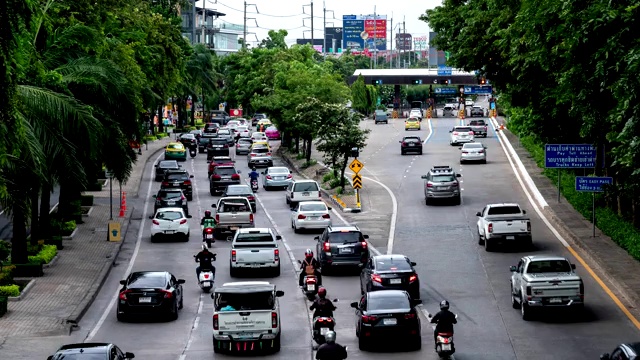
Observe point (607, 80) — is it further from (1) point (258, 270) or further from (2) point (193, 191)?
(2) point (193, 191)

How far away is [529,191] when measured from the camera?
203ft

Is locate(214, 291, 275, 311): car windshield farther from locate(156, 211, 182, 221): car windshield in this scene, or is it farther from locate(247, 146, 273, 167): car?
locate(247, 146, 273, 167): car

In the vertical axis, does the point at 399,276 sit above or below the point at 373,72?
below

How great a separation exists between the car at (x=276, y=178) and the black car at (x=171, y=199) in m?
13.2

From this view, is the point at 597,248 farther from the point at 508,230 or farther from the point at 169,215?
the point at 169,215

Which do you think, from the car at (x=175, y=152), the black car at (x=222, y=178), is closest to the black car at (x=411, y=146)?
the car at (x=175, y=152)

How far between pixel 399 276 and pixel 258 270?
25.7 feet

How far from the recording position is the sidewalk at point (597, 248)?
34625 millimetres

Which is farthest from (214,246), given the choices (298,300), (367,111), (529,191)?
(367,111)

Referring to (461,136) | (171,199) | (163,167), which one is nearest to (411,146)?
(461,136)

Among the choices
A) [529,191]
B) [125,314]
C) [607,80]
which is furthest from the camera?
[529,191]

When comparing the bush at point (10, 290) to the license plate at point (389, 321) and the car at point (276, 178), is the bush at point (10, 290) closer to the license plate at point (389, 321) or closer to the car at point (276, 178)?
the license plate at point (389, 321)

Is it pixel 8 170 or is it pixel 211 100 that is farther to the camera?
pixel 211 100

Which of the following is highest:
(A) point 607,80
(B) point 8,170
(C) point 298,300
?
(A) point 607,80
